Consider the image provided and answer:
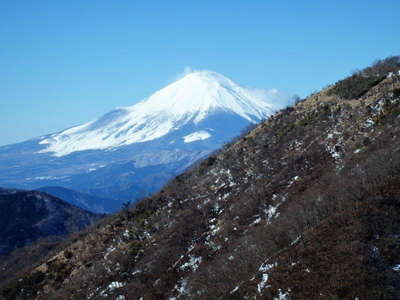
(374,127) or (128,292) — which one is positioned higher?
(374,127)

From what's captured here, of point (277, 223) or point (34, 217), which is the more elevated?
point (34, 217)

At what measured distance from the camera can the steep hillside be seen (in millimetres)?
11016

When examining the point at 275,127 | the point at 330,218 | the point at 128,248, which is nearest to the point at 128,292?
the point at 128,248

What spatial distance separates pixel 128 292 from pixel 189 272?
3279mm

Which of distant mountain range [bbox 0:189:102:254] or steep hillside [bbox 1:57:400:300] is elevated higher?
distant mountain range [bbox 0:189:102:254]

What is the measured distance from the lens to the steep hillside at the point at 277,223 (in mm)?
11016

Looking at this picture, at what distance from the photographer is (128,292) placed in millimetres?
19516

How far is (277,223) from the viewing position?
16.2 m

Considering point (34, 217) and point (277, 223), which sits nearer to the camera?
point (277, 223)

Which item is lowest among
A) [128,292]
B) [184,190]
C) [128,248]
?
[128,292]

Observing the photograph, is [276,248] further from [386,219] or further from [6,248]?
[6,248]

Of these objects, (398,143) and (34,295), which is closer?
(398,143)

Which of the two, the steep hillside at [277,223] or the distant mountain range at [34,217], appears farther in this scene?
the distant mountain range at [34,217]

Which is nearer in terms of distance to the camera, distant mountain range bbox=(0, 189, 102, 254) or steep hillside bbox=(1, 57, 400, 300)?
steep hillside bbox=(1, 57, 400, 300)
